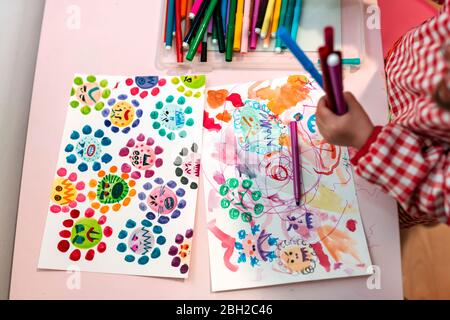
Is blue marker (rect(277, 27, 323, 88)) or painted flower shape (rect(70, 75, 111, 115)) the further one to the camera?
painted flower shape (rect(70, 75, 111, 115))

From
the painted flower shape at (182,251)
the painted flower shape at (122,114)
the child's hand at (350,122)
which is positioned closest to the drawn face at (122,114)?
the painted flower shape at (122,114)

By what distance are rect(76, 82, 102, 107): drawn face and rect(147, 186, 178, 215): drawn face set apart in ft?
0.64

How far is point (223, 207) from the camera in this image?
562 mm

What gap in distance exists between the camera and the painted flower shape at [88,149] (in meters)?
0.60

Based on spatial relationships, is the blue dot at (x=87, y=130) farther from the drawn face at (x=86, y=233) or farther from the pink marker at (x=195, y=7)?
the pink marker at (x=195, y=7)

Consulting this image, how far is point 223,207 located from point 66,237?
241mm

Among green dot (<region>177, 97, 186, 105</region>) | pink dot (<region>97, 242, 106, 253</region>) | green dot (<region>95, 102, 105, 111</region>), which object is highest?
green dot (<region>177, 97, 186, 105</region>)

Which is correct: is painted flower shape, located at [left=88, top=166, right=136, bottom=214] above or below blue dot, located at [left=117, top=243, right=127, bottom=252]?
above

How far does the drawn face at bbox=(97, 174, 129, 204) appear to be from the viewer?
58cm

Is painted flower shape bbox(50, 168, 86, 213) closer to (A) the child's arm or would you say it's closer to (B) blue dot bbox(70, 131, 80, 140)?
(B) blue dot bbox(70, 131, 80, 140)

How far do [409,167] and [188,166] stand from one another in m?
0.31

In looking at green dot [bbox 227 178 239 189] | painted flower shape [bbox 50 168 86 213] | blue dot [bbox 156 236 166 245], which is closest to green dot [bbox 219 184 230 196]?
green dot [bbox 227 178 239 189]
